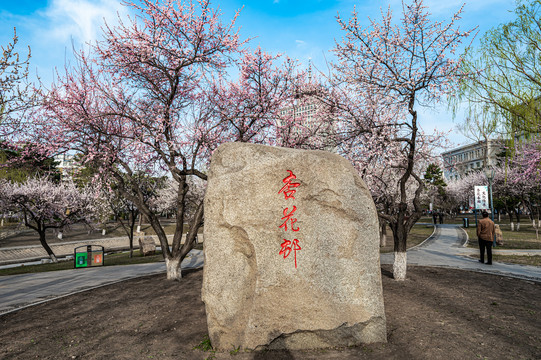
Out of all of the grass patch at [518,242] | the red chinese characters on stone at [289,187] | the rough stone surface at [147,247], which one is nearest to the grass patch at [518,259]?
the grass patch at [518,242]

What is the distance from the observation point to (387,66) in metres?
8.25

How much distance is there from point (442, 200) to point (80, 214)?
46883mm

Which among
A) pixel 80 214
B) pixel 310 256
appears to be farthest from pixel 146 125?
pixel 80 214

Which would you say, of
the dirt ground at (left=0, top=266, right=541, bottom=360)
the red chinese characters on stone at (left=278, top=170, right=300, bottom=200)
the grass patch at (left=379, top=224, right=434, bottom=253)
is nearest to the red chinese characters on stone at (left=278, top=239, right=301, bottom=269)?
the red chinese characters on stone at (left=278, top=170, right=300, bottom=200)

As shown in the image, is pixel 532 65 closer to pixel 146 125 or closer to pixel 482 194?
pixel 482 194

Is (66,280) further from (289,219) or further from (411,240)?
(411,240)

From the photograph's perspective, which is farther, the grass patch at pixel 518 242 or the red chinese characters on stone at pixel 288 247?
the grass patch at pixel 518 242

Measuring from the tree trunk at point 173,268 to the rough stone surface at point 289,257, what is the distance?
15.3ft

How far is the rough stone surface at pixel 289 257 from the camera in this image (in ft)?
14.3

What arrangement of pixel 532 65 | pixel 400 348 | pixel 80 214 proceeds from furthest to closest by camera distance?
pixel 80 214
pixel 532 65
pixel 400 348

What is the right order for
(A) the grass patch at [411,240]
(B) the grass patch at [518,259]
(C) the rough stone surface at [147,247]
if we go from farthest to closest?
(C) the rough stone surface at [147,247], (A) the grass patch at [411,240], (B) the grass patch at [518,259]

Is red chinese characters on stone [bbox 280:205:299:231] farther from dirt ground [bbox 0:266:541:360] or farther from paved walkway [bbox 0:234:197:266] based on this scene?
paved walkway [bbox 0:234:197:266]

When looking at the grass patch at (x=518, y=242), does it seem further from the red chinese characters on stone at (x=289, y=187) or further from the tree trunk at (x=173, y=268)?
the red chinese characters on stone at (x=289, y=187)

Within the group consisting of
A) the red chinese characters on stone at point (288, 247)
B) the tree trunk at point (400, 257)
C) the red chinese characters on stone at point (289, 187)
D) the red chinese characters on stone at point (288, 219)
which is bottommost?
the tree trunk at point (400, 257)
